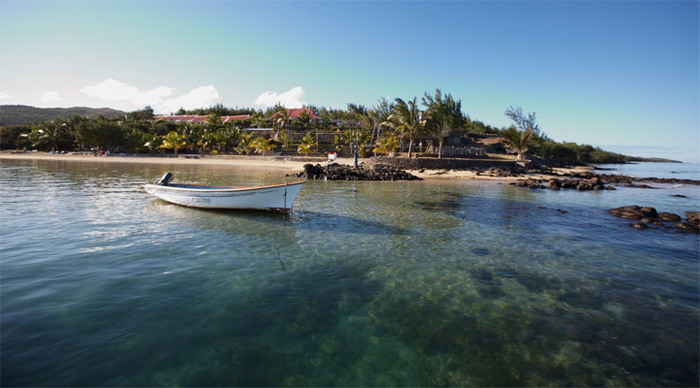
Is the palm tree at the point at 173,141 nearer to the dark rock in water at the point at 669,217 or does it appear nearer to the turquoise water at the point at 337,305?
the turquoise water at the point at 337,305

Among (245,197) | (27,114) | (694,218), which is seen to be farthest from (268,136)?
(27,114)

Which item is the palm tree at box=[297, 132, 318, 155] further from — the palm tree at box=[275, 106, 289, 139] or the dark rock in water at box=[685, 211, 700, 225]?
the dark rock in water at box=[685, 211, 700, 225]

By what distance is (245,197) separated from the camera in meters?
14.7

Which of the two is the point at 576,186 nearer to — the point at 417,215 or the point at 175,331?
the point at 417,215

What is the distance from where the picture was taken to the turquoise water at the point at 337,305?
4762 millimetres

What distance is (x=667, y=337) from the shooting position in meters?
5.92

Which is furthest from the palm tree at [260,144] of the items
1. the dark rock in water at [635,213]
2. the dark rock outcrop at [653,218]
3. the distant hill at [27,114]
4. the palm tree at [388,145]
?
the distant hill at [27,114]

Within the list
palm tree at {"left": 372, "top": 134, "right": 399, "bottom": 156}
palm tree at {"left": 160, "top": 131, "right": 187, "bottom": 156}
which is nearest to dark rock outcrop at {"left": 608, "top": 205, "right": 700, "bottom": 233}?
palm tree at {"left": 372, "top": 134, "right": 399, "bottom": 156}

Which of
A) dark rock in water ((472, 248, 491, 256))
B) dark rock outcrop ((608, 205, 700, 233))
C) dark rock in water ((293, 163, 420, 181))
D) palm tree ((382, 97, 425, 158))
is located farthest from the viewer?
palm tree ((382, 97, 425, 158))

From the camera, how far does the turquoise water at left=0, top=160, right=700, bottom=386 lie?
4.76 meters

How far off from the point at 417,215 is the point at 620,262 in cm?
825

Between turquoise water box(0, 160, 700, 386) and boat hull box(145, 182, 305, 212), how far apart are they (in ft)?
4.25

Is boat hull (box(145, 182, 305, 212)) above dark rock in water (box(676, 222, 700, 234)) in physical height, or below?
above

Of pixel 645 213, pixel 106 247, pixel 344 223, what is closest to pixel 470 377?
pixel 344 223
